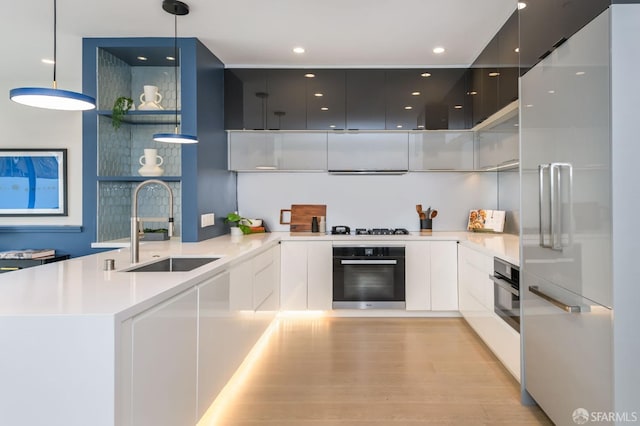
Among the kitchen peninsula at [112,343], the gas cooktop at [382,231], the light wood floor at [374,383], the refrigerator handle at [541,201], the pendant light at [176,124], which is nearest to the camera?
the kitchen peninsula at [112,343]

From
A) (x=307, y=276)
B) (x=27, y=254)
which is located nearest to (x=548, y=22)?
(x=307, y=276)

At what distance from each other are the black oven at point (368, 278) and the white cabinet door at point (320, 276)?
5 centimetres

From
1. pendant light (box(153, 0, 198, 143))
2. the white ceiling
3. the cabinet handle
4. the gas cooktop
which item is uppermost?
the white ceiling

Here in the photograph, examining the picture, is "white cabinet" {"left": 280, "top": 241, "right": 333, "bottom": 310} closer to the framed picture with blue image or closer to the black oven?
the black oven

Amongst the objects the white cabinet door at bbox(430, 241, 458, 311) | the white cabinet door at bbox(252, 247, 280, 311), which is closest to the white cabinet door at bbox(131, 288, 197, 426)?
the white cabinet door at bbox(252, 247, 280, 311)

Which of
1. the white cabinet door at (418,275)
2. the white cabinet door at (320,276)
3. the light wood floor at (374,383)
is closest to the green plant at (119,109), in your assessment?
the white cabinet door at (320,276)

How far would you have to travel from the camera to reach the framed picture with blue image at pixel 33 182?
4.41 meters

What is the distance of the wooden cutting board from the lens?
4406 millimetres

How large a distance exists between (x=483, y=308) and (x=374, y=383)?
3.73 feet

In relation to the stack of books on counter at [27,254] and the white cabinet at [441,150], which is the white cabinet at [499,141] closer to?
the white cabinet at [441,150]

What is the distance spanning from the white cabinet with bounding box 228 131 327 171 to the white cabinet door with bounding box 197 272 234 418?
6.55 feet

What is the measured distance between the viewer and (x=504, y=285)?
2.51 meters

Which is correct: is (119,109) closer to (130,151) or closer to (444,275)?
(130,151)

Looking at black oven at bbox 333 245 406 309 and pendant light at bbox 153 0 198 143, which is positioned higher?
pendant light at bbox 153 0 198 143
